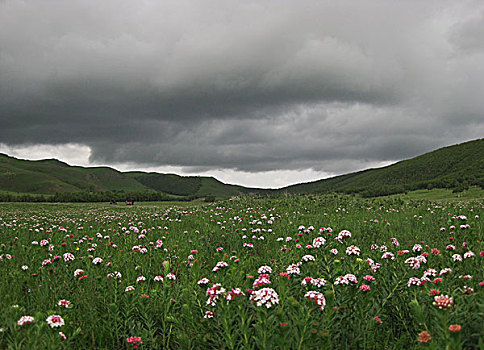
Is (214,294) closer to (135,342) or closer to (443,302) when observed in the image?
(135,342)

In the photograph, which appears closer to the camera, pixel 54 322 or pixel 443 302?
pixel 443 302

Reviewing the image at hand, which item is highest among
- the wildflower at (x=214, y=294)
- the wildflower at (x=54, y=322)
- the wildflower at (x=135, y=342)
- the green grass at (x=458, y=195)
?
the wildflower at (x=214, y=294)

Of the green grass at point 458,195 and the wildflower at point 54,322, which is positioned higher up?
the wildflower at point 54,322

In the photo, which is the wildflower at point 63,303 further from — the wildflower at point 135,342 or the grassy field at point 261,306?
the wildflower at point 135,342

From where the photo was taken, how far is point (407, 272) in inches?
165

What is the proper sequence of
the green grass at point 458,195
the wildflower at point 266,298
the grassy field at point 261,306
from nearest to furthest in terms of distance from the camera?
the wildflower at point 266,298, the grassy field at point 261,306, the green grass at point 458,195

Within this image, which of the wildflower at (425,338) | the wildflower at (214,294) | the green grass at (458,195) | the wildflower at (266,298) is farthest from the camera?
the green grass at (458,195)

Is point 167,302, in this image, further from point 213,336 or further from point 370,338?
point 370,338

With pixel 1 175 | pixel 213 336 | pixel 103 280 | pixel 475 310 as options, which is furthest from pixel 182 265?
pixel 1 175

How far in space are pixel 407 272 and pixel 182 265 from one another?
3799mm

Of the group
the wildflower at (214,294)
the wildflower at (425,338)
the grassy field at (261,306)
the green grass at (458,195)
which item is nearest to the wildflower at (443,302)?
the grassy field at (261,306)

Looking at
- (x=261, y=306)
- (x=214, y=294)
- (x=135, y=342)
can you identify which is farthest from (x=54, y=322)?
(x=261, y=306)

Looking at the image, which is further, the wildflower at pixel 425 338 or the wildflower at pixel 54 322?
the wildflower at pixel 54 322

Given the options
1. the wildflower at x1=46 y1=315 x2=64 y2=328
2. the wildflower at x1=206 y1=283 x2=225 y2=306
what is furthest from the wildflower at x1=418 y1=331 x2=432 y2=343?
the wildflower at x1=46 y1=315 x2=64 y2=328
